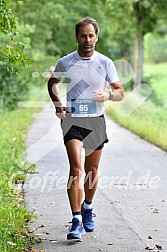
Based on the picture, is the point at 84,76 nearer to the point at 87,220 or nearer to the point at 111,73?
the point at 111,73

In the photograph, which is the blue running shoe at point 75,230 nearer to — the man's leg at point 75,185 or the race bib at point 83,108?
the man's leg at point 75,185

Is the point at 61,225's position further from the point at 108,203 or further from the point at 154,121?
the point at 154,121

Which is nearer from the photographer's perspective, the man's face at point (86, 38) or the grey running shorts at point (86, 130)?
the man's face at point (86, 38)

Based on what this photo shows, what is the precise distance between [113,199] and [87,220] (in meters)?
1.87

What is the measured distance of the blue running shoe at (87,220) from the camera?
731cm

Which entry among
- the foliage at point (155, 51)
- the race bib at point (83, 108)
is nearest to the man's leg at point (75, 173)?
the race bib at point (83, 108)

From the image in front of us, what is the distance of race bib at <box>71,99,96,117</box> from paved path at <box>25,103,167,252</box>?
1.24 metres

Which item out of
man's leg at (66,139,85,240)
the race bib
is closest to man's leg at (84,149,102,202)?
man's leg at (66,139,85,240)

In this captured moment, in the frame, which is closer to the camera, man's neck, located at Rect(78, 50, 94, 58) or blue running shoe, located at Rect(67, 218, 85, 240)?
blue running shoe, located at Rect(67, 218, 85, 240)

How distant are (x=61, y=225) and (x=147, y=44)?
79156mm

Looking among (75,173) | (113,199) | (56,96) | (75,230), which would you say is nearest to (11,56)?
(56,96)

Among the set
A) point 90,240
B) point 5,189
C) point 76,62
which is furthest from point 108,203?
point 76,62

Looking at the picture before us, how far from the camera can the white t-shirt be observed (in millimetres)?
6949

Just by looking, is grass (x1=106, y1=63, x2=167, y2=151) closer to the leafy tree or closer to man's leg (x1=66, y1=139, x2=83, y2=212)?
the leafy tree
